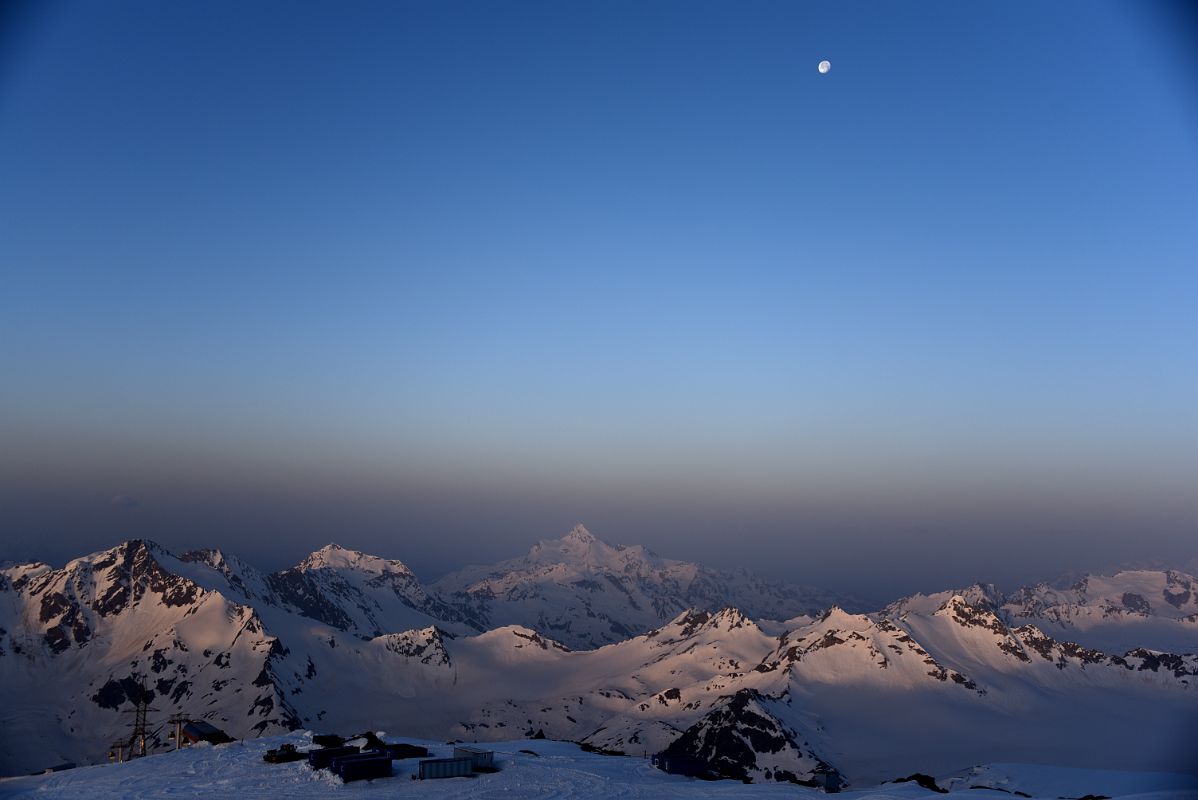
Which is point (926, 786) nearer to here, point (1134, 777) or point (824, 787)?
point (824, 787)

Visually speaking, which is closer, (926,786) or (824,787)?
(824,787)

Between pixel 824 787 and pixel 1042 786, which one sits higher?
pixel 824 787

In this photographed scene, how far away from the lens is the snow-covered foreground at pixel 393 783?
54.0m

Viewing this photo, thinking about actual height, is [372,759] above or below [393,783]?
above

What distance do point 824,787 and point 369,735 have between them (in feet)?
131

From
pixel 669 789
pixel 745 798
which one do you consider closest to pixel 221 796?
pixel 669 789

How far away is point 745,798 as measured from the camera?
56.8 meters

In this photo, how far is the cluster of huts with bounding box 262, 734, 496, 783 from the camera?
57.8 meters

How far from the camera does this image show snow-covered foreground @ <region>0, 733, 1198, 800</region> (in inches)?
2125

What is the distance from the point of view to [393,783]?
57125 millimetres

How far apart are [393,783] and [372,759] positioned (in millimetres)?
2802

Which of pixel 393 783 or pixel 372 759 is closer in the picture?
pixel 393 783

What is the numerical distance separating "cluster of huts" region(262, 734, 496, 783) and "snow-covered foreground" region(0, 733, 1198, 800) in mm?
858

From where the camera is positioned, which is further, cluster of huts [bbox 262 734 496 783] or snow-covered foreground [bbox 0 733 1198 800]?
cluster of huts [bbox 262 734 496 783]
